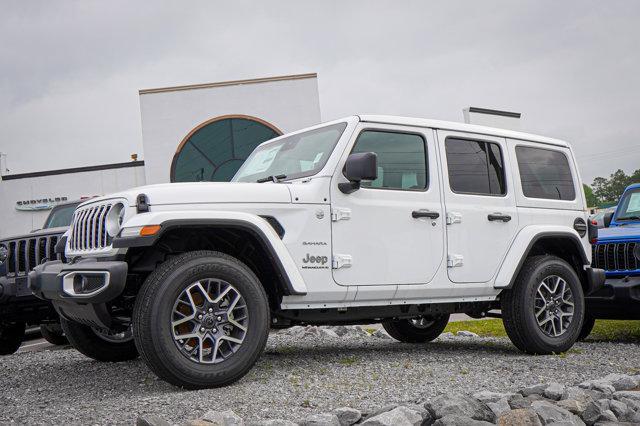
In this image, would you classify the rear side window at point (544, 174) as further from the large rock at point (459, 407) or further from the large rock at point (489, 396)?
the large rock at point (459, 407)

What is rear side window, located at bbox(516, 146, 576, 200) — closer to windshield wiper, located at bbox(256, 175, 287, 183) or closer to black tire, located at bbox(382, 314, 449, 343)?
black tire, located at bbox(382, 314, 449, 343)

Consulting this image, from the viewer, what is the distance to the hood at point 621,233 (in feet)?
26.1

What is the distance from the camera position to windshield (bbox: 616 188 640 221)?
9.29 meters

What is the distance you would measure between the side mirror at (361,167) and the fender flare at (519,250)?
1869 millimetres

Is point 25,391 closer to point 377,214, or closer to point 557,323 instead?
point 377,214

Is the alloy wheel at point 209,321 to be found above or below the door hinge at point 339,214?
below

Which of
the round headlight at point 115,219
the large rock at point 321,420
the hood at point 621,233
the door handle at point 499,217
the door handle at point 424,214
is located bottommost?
the large rock at point 321,420

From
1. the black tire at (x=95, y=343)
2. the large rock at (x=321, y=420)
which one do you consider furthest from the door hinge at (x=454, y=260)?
the black tire at (x=95, y=343)

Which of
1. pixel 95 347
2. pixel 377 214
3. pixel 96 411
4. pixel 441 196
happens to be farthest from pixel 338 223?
pixel 95 347

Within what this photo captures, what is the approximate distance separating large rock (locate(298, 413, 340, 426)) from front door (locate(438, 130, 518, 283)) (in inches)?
103

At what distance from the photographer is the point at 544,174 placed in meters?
7.18

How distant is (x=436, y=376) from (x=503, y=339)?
337 cm

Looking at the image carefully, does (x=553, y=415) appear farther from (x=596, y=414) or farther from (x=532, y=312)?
(x=532, y=312)

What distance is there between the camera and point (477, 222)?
6.41 m
